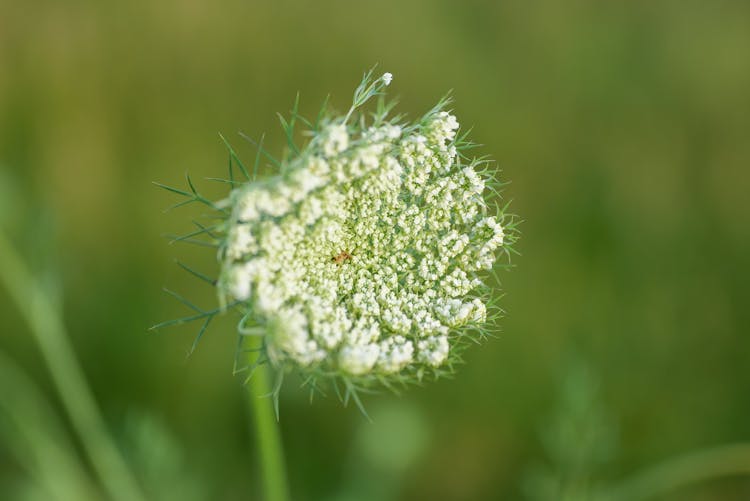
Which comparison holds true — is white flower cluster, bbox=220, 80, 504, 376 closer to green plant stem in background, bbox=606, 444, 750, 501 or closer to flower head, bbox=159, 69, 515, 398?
flower head, bbox=159, 69, 515, 398

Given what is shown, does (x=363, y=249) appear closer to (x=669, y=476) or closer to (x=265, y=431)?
(x=265, y=431)

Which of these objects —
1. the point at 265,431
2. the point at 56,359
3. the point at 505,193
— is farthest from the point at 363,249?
the point at 505,193

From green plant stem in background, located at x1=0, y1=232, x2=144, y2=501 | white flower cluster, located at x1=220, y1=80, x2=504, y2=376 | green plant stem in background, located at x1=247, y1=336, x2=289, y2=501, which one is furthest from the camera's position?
green plant stem in background, located at x1=0, y1=232, x2=144, y2=501

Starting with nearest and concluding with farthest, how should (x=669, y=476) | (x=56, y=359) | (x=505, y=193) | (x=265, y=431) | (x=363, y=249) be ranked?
(x=363, y=249) → (x=265, y=431) → (x=56, y=359) → (x=669, y=476) → (x=505, y=193)

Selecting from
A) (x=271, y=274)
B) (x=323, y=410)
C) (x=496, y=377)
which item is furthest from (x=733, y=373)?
(x=271, y=274)

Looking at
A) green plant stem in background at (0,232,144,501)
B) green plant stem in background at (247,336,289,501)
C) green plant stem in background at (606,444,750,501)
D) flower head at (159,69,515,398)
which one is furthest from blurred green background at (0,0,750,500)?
flower head at (159,69,515,398)

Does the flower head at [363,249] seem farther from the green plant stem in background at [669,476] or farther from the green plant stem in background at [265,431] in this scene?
the green plant stem in background at [669,476]
